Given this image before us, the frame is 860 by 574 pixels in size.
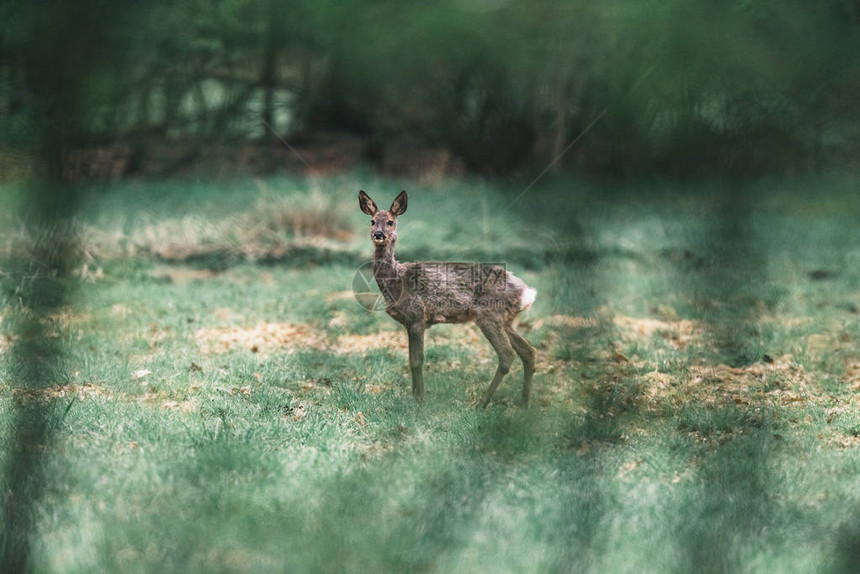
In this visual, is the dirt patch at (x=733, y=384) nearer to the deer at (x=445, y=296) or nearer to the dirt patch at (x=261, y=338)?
the deer at (x=445, y=296)

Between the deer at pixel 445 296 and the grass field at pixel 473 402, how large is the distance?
0.43 metres

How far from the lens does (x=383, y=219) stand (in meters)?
6.41

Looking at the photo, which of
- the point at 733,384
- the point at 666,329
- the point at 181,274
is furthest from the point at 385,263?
the point at 181,274

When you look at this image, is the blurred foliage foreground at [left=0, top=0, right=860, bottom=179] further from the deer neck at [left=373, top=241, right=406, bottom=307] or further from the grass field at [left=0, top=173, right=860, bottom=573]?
the deer neck at [left=373, top=241, right=406, bottom=307]

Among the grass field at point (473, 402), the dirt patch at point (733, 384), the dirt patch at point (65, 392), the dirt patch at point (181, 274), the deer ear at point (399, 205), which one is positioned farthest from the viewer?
the dirt patch at point (181, 274)

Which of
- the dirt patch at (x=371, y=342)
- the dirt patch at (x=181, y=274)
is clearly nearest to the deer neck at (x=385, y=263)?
the dirt patch at (x=371, y=342)

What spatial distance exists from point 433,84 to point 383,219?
11.8m

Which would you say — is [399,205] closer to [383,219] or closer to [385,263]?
[383,219]

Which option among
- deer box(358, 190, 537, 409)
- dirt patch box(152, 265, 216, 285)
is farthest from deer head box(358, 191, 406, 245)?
dirt patch box(152, 265, 216, 285)

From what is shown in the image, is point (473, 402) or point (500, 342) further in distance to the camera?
point (473, 402)

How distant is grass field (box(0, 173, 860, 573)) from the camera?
14.6 feet

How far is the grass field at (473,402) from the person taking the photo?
445 centimetres

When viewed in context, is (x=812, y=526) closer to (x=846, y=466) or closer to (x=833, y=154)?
(x=846, y=466)

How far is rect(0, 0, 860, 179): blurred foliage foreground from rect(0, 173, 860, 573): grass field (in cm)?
88
